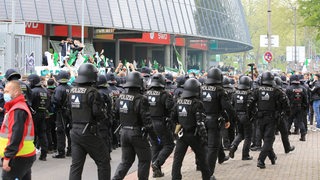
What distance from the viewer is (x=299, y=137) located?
813 inches

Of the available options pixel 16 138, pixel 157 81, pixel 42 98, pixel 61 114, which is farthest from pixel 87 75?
pixel 61 114

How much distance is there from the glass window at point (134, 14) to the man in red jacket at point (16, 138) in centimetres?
3562

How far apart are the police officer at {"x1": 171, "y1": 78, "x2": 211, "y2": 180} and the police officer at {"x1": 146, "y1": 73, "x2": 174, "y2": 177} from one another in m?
1.33

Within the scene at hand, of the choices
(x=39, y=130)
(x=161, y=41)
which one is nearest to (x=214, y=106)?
(x=39, y=130)

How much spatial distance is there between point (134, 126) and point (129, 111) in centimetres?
Result: 24

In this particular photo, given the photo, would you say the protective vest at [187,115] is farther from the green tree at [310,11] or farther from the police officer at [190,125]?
the green tree at [310,11]

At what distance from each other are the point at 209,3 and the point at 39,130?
4167 cm

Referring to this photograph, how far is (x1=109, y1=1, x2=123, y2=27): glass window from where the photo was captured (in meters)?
42.0

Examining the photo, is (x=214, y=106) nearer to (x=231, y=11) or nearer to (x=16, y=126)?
(x=16, y=126)

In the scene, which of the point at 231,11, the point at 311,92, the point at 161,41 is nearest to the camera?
the point at 311,92

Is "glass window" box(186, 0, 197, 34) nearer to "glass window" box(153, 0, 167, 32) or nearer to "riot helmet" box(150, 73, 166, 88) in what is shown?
"glass window" box(153, 0, 167, 32)

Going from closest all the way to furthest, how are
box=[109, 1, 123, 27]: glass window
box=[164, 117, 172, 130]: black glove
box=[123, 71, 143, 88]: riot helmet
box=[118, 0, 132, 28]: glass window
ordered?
box=[123, 71, 143, 88]: riot helmet → box=[164, 117, 172, 130]: black glove → box=[109, 1, 123, 27]: glass window → box=[118, 0, 132, 28]: glass window

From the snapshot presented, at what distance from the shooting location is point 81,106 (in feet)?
30.8

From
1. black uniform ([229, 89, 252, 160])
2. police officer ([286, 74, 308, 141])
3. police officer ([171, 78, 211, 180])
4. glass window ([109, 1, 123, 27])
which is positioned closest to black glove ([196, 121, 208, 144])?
police officer ([171, 78, 211, 180])
